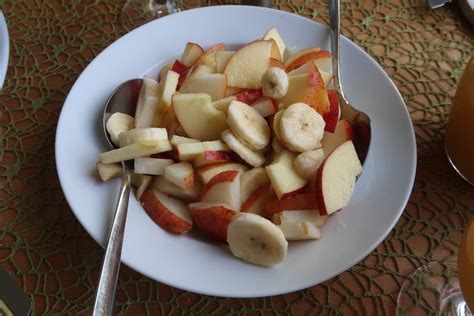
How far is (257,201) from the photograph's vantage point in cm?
89

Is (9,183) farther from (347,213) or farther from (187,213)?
(347,213)

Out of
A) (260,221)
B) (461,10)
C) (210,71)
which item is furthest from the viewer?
(461,10)

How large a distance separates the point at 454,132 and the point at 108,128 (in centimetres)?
63

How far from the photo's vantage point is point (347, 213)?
2.90 ft

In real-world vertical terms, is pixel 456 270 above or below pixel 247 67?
below

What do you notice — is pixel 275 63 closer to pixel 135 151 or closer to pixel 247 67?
pixel 247 67

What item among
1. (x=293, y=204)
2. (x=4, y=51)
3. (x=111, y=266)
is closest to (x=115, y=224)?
(x=111, y=266)

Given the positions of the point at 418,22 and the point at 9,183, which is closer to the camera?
the point at 9,183

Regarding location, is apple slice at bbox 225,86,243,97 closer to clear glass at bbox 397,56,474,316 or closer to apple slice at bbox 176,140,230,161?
apple slice at bbox 176,140,230,161

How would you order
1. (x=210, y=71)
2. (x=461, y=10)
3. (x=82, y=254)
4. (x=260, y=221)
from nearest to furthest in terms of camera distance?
(x=260, y=221), (x=82, y=254), (x=210, y=71), (x=461, y=10)

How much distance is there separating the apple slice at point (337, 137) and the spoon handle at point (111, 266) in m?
0.35

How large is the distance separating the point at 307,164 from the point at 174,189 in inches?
8.6

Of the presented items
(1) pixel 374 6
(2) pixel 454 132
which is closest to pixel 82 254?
(2) pixel 454 132

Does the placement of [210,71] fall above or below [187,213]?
above
